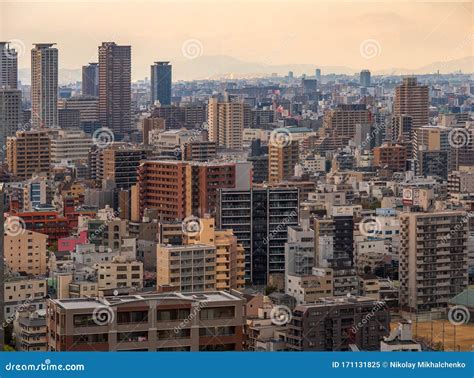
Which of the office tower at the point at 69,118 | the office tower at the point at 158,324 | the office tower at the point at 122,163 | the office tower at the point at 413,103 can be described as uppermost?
the office tower at the point at 413,103

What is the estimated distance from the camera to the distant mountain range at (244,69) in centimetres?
1076

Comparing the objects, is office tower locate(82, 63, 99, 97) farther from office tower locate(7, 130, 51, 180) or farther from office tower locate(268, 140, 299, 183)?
office tower locate(268, 140, 299, 183)

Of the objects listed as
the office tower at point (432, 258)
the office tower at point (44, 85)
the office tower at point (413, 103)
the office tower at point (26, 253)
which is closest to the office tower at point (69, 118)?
the office tower at point (44, 85)

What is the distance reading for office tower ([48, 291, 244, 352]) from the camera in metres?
4.16

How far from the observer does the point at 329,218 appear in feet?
31.4

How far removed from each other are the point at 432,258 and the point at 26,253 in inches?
105

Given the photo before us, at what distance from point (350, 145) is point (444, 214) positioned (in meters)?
11.4

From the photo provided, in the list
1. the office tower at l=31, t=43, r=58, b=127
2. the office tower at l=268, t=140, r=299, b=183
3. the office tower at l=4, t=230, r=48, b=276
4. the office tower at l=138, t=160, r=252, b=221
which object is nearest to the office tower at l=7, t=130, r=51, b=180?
the office tower at l=31, t=43, r=58, b=127

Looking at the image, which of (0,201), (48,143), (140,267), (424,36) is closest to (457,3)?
(0,201)

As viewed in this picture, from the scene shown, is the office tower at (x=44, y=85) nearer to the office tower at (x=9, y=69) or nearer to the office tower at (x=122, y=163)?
the office tower at (x=9, y=69)

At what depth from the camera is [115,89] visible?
21516mm

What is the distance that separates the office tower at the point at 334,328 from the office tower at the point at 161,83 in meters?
10.8

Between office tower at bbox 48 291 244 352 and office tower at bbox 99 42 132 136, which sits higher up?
office tower at bbox 99 42 132 136

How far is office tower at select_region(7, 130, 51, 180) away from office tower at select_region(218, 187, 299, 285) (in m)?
5.19
